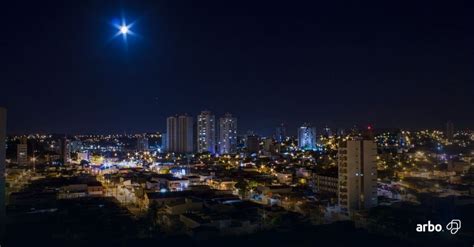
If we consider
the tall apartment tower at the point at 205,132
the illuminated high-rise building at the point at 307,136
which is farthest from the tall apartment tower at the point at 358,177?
the illuminated high-rise building at the point at 307,136

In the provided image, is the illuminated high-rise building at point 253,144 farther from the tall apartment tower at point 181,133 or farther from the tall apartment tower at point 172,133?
the tall apartment tower at point 172,133

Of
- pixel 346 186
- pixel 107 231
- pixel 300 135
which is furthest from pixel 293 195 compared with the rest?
pixel 300 135

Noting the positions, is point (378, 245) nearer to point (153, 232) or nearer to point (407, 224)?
point (407, 224)

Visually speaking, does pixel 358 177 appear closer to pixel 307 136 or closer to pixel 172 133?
pixel 172 133

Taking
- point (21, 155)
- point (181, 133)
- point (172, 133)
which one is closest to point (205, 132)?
point (181, 133)

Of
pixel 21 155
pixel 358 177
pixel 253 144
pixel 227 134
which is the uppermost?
pixel 227 134
